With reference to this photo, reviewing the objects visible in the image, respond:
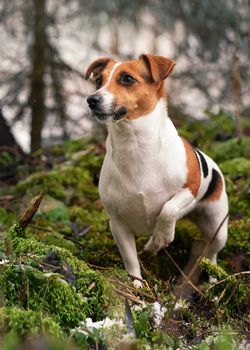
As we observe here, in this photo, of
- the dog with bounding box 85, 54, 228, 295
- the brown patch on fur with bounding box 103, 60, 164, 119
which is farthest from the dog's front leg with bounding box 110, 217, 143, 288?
Answer: the brown patch on fur with bounding box 103, 60, 164, 119

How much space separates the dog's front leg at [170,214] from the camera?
5.30m

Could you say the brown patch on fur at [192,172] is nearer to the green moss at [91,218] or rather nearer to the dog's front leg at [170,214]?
the dog's front leg at [170,214]

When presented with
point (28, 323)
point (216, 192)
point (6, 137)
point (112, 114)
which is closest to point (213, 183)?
point (216, 192)

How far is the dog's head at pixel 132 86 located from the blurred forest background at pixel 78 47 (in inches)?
240

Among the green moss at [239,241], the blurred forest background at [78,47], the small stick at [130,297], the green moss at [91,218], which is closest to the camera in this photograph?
the small stick at [130,297]

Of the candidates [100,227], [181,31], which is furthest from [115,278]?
[181,31]

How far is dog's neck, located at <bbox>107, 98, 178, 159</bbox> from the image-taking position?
17.6 feet

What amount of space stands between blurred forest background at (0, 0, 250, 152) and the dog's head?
20.0 ft

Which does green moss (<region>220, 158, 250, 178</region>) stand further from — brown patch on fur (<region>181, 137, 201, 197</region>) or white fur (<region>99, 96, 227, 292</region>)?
white fur (<region>99, 96, 227, 292</region>)

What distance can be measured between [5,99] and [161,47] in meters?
3.17

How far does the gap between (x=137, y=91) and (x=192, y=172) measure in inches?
33.3

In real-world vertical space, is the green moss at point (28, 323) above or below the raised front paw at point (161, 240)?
above

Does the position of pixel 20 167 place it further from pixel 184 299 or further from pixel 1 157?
pixel 184 299

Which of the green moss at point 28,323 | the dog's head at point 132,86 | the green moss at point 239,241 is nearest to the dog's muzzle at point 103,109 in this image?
the dog's head at point 132,86
